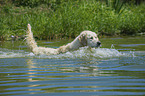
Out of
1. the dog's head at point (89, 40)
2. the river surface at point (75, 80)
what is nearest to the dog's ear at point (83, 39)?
the dog's head at point (89, 40)

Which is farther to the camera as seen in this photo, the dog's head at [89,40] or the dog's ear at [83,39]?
the dog's ear at [83,39]

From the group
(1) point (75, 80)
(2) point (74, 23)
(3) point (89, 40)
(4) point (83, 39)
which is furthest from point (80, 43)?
(2) point (74, 23)

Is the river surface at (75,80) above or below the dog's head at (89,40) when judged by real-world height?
below

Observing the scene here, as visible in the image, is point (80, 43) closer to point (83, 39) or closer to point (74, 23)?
point (83, 39)

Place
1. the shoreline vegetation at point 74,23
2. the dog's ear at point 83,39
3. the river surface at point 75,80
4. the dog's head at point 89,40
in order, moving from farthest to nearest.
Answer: the shoreline vegetation at point 74,23
the dog's ear at point 83,39
the dog's head at point 89,40
the river surface at point 75,80

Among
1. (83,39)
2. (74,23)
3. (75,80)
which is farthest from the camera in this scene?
(74,23)

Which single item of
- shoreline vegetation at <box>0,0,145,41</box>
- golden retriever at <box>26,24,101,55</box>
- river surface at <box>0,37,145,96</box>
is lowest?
river surface at <box>0,37,145,96</box>

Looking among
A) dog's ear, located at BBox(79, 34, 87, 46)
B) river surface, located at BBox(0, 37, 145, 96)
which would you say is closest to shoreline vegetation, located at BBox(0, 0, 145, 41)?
dog's ear, located at BBox(79, 34, 87, 46)

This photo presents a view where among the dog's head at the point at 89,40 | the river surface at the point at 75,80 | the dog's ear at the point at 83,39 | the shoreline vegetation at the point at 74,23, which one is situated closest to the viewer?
the river surface at the point at 75,80

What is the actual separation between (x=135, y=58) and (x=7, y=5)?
15.9 m

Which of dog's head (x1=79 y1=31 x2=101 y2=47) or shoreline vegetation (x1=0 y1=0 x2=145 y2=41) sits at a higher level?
shoreline vegetation (x1=0 y1=0 x2=145 y2=41)

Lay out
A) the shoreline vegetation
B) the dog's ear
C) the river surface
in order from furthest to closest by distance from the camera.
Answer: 1. the shoreline vegetation
2. the dog's ear
3. the river surface

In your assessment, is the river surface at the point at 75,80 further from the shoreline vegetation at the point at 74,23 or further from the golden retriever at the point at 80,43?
the shoreline vegetation at the point at 74,23

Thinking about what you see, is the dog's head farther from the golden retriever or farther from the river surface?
the river surface
